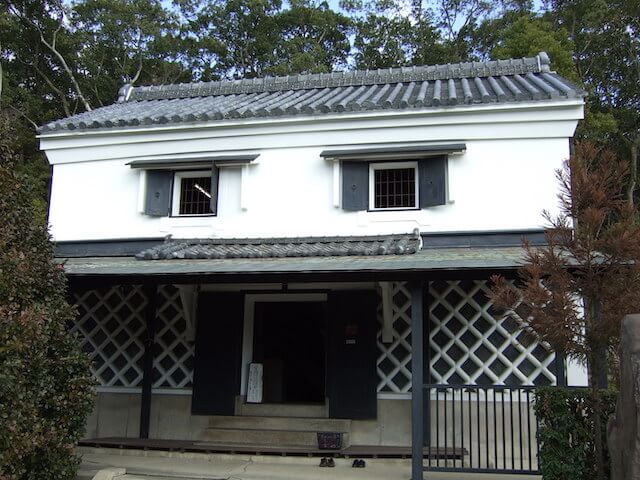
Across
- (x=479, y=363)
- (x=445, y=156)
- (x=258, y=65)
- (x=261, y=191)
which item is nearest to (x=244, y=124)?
(x=261, y=191)

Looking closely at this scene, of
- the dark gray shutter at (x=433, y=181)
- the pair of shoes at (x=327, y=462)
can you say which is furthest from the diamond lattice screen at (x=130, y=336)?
the dark gray shutter at (x=433, y=181)

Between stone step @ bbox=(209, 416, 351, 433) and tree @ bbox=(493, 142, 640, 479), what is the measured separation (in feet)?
11.2

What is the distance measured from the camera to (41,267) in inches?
219

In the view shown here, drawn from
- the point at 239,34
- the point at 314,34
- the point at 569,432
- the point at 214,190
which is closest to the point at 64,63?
the point at 239,34

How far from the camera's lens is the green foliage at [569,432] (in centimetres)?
511

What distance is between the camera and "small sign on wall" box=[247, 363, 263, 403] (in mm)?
8289

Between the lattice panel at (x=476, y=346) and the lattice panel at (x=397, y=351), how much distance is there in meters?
0.32

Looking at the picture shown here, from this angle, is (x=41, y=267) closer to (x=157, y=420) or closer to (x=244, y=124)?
(x=157, y=420)

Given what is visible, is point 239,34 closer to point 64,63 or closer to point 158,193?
point 64,63

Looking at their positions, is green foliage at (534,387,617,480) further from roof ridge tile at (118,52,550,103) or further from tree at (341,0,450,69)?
tree at (341,0,450,69)

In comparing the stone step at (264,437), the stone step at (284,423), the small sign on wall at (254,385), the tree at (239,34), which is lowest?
the stone step at (264,437)

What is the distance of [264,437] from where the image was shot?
7637mm

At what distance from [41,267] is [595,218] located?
15.9ft

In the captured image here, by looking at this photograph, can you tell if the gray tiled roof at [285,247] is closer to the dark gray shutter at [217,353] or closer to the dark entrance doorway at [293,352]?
the dark gray shutter at [217,353]
